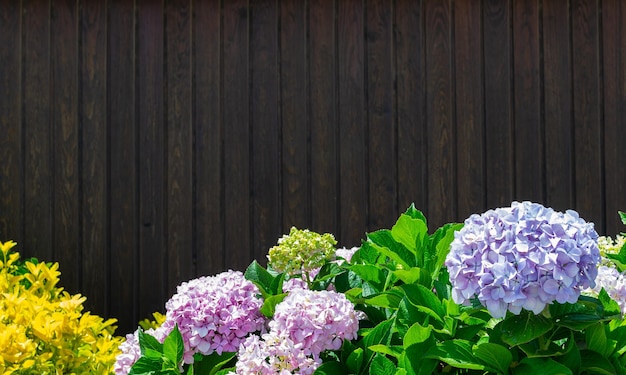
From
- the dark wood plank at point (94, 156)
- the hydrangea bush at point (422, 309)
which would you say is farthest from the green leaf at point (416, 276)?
the dark wood plank at point (94, 156)

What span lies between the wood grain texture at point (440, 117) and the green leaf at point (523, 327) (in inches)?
86.6

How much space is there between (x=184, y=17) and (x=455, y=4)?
120 centimetres

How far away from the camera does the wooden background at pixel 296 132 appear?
10.8 feet

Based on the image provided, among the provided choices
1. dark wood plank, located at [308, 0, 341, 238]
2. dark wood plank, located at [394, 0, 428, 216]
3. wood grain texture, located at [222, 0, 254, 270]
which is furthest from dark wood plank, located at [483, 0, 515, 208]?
wood grain texture, located at [222, 0, 254, 270]

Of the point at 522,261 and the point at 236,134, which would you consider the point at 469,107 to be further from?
the point at 522,261

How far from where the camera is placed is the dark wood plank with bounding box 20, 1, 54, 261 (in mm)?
3322

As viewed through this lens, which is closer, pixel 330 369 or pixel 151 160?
Result: pixel 330 369

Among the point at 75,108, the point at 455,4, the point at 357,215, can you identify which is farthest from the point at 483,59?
the point at 75,108

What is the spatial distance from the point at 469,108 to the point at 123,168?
1.54 metres

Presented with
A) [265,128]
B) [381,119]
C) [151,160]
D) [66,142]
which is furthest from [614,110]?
[66,142]

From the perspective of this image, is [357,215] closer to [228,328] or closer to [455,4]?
[455,4]

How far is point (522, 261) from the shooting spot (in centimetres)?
105

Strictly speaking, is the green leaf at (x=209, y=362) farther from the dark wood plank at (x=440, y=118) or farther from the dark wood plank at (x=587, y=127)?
the dark wood plank at (x=587, y=127)

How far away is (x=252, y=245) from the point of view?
10.9 feet
